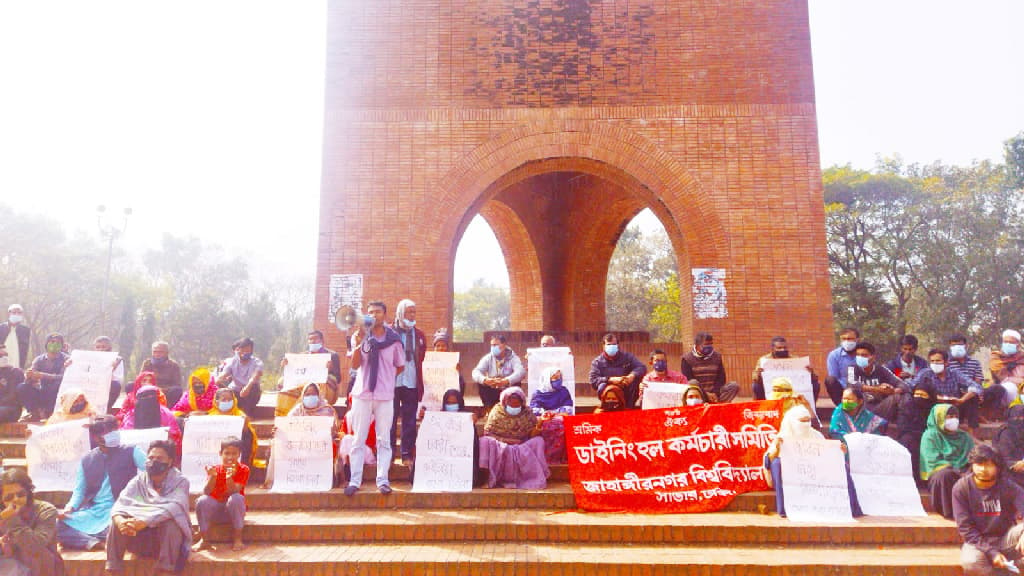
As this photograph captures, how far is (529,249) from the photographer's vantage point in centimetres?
1878

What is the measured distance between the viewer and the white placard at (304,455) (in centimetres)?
632

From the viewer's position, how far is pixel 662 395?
754 cm

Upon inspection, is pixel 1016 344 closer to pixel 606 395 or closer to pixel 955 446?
pixel 955 446

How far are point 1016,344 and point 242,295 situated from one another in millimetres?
45097

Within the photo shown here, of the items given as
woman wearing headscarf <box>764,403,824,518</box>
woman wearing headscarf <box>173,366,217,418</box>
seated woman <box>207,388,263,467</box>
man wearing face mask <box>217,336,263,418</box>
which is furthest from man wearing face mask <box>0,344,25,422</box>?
woman wearing headscarf <box>764,403,824,518</box>

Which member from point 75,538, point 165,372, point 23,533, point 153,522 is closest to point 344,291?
point 165,372

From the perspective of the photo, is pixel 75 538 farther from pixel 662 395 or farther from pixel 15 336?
pixel 662 395

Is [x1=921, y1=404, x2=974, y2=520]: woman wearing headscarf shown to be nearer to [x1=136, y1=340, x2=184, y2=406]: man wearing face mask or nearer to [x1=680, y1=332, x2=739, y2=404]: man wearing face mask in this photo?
[x1=680, y1=332, x2=739, y2=404]: man wearing face mask

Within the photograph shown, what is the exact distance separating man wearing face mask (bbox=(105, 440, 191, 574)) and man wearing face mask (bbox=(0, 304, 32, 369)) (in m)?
5.31

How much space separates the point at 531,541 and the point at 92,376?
643 cm

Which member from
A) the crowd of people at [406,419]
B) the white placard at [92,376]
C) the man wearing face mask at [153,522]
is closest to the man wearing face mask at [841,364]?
the crowd of people at [406,419]

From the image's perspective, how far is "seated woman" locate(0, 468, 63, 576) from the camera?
4.71 meters

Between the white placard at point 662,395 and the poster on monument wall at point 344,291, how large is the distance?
553 cm

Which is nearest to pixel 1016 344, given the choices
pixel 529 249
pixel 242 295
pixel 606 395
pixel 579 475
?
pixel 606 395
